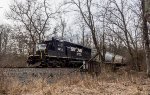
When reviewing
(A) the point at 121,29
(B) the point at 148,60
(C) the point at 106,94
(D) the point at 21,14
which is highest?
(D) the point at 21,14

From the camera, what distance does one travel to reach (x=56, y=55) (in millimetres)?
30406

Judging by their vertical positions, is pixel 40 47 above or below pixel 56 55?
above

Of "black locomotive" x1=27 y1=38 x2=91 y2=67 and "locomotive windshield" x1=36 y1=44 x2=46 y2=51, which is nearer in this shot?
"black locomotive" x1=27 y1=38 x2=91 y2=67

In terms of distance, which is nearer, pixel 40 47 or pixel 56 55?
pixel 56 55

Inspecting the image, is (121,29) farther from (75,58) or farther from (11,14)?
(11,14)

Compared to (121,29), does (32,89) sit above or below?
below

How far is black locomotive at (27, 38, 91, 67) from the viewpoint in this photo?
95.8 ft

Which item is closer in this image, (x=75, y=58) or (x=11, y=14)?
(x=75, y=58)

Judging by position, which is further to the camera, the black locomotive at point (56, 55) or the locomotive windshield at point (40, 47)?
the locomotive windshield at point (40, 47)

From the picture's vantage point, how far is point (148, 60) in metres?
19.3

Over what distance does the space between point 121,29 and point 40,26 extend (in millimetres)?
23694

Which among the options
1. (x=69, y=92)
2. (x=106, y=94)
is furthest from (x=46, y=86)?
(x=106, y=94)

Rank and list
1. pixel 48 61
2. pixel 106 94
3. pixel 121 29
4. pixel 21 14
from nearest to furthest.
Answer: pixel 106 94 → pixel 48 61 → pixel 121 29 → pixel 21 14

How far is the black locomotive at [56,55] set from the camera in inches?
1150
